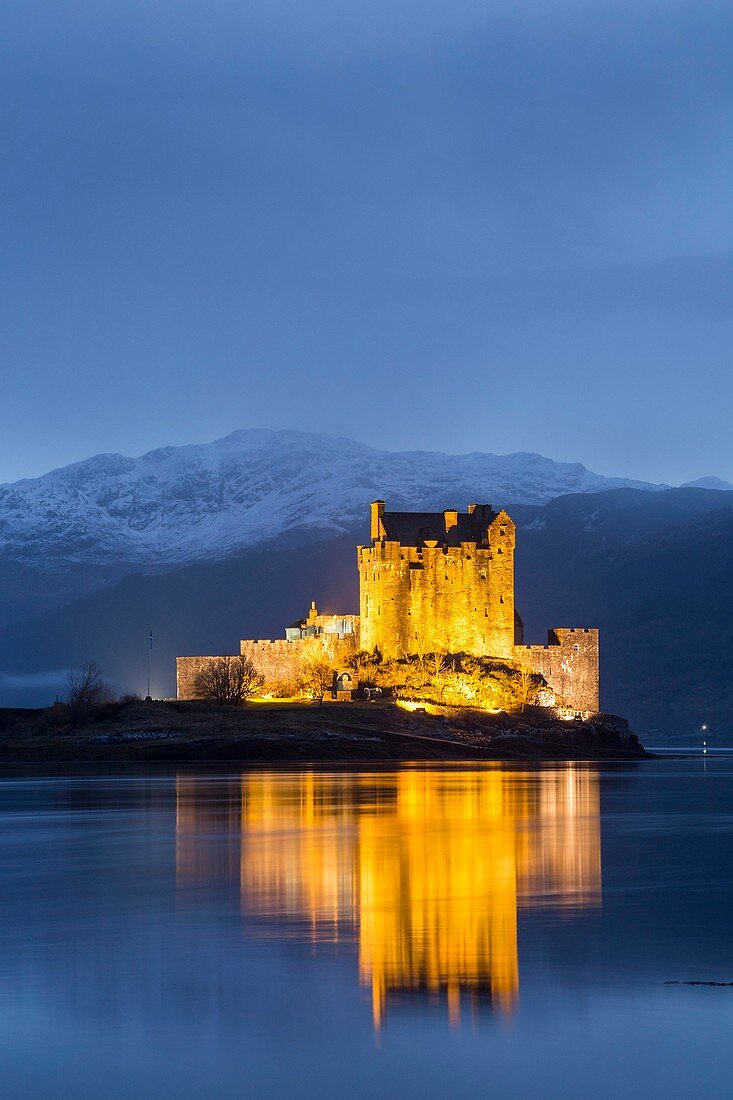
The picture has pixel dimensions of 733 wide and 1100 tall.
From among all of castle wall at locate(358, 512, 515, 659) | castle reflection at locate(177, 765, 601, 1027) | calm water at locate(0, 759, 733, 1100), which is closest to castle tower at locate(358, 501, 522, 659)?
castle wall at locate(358, 512, 515, 659)

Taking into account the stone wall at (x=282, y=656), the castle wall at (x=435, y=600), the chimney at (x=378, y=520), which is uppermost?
the chimney at (x=378, y=520)

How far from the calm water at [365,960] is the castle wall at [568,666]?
65724 millimetres

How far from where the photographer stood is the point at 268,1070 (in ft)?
47.6

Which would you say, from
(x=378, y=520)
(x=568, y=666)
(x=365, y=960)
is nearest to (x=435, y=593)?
(x=378, y=520)

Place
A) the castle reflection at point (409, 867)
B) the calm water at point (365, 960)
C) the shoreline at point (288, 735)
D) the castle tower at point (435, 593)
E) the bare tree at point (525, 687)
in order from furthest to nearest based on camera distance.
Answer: the castle tower at point (435, 593) < the bare tree at point (525, 687) < the shoreline at point (288, 735) < the castle reflection at point (409, 867) < the calm water at point (365, 960)

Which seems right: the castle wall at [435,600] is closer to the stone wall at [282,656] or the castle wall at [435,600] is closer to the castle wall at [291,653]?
the castle wall at [291,653]

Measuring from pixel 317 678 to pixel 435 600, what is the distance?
8.98m

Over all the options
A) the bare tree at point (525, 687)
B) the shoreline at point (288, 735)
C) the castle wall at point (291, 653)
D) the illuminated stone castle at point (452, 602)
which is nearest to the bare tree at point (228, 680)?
the castle wall at point (291, 653)

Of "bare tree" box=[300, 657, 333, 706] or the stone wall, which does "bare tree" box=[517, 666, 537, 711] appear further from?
"bare tree" box=[300, 657, 333, 706]

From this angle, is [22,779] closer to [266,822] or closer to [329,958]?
[266,822]

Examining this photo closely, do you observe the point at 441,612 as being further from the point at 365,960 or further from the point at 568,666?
the point at 365,960

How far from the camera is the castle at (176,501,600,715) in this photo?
105062 mm

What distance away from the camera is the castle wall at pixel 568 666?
106375 millimetres

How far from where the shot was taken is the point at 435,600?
105 m
